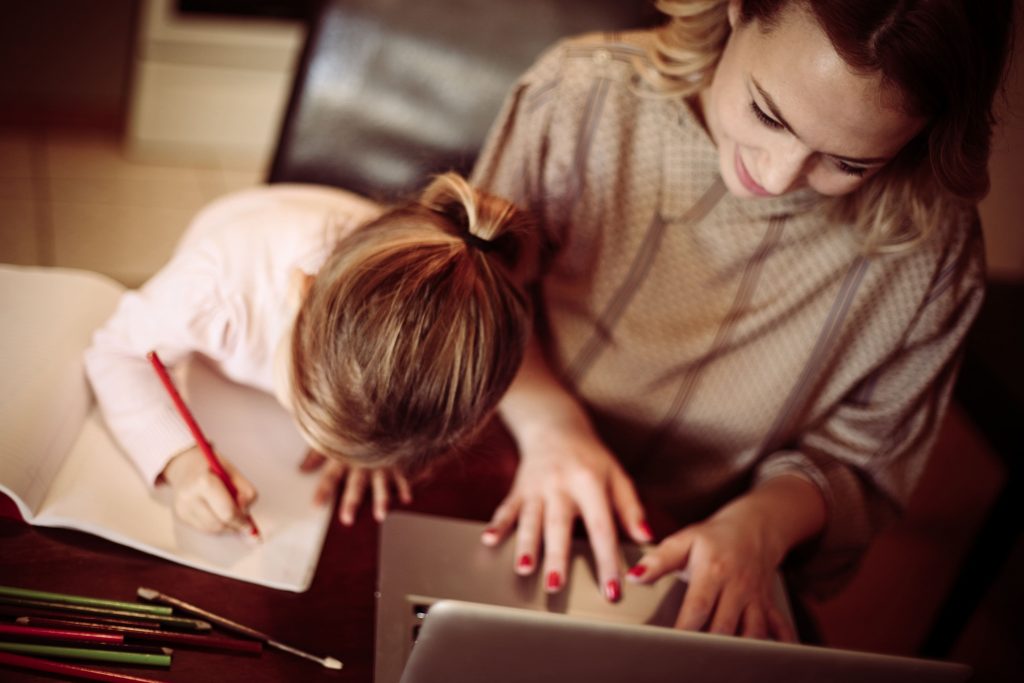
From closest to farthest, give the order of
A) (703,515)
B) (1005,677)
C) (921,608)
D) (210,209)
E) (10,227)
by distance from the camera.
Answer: (703,515), (210,209), (1005,677), (921,608), (10,227)

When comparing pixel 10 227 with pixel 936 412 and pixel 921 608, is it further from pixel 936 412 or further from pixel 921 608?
pixel 921 608

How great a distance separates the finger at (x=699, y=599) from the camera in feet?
2.91

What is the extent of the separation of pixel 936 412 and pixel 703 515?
12.6 inches

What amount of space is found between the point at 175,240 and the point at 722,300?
178 cm

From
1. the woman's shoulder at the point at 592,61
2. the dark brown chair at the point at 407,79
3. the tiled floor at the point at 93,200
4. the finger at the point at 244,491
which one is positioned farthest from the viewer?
the tiled floor at the point at 93,200

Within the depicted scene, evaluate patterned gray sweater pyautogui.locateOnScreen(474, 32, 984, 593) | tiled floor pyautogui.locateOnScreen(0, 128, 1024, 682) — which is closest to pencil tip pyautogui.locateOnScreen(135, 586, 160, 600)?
patterned gray sweater pyautogui.locateOnScreen(474, 32, 984, 593)

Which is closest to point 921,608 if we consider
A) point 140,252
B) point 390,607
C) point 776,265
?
point 776,265

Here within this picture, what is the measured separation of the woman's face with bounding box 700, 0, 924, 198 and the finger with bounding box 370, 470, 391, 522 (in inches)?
18.2

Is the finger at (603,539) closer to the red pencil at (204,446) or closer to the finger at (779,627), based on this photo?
the finger at (779,627)

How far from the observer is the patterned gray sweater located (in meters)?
1.05

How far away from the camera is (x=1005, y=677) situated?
1.92 metres

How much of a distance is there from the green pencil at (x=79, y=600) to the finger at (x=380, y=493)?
8.8 inches

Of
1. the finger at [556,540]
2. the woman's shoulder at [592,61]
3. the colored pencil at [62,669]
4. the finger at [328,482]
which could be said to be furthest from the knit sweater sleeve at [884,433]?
the colored pencil at [62,669]

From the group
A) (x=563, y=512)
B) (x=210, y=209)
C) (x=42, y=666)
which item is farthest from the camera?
(x=210, y=209)
